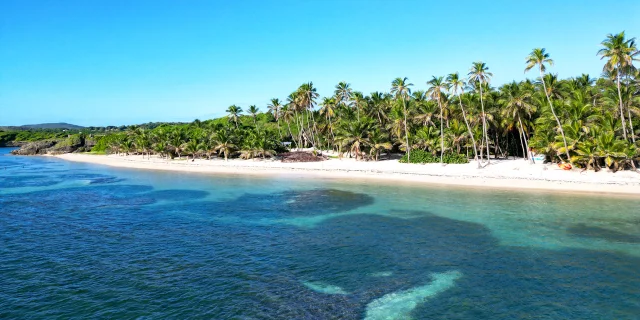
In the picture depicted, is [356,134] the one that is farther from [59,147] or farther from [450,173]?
[59,147]

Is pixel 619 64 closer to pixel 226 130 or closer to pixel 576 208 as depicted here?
pixel 576 208

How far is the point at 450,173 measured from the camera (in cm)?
4656

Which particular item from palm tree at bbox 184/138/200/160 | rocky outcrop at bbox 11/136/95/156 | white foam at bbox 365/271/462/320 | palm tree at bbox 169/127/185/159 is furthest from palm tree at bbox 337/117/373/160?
rocky outcrop at bbox 11/136/95/156

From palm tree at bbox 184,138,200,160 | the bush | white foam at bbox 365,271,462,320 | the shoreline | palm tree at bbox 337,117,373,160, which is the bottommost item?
white foam at bbox 365,271,462,320

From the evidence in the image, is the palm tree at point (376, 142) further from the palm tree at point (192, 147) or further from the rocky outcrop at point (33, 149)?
the rocky outcrop at point (33, 149)

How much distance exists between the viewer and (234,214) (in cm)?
3019

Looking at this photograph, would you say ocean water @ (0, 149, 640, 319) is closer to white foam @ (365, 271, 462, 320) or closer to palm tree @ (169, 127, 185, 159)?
white foam @ (365, 271, 462, 320)

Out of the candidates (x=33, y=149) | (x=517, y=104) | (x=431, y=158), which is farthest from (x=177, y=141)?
(x=33, y=149)

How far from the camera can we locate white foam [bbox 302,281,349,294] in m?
15.5

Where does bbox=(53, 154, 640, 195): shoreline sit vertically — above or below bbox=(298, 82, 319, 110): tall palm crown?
below

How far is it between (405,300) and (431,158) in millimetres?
42075

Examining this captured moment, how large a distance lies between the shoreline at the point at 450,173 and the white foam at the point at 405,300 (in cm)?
2600

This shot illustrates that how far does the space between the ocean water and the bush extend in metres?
16.8

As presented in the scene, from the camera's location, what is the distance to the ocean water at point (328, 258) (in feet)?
47.1
